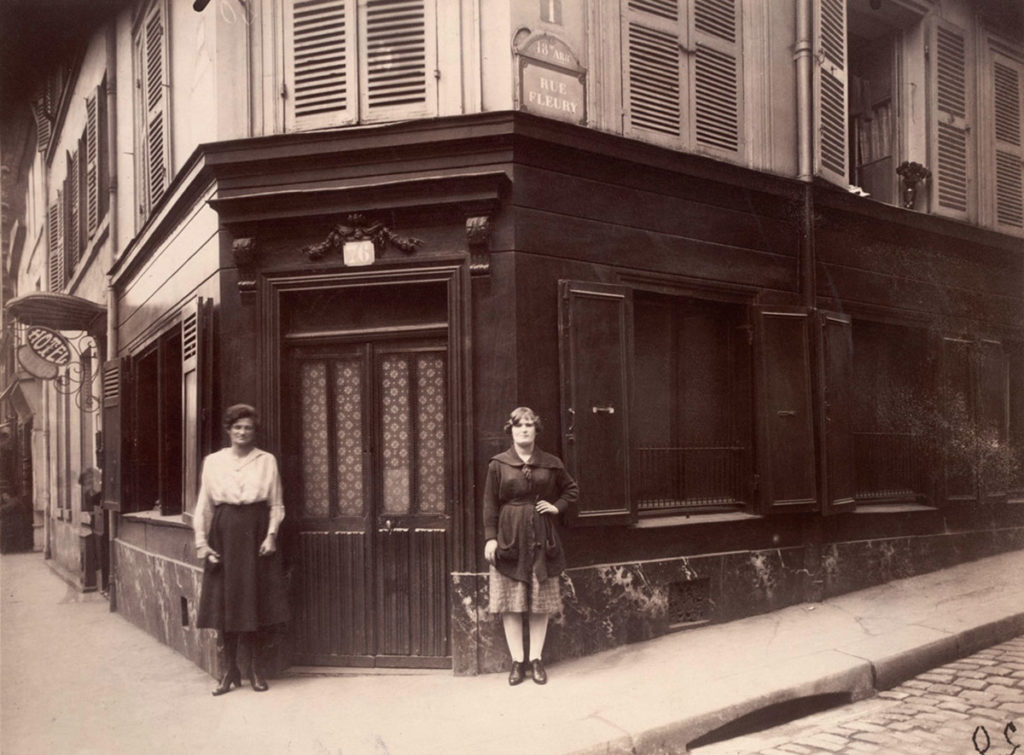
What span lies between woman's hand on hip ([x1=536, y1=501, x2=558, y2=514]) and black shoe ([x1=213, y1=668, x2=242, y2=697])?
241 cm

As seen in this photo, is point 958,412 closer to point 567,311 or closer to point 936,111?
point 936,111

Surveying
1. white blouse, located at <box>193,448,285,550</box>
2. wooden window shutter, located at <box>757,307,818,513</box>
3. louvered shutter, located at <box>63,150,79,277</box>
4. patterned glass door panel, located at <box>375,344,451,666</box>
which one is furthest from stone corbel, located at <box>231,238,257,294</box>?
louvered shutter, located at <box>63,150,79,277</box>

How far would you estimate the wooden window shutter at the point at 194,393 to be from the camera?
6.59 m

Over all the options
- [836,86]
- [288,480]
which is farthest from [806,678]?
[836,86]

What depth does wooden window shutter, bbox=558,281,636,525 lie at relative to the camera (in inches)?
248

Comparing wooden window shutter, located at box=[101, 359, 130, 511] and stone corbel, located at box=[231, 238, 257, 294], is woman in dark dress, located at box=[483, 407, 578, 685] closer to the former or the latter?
stone corbel, located at box=[231, 238, 257, 294]

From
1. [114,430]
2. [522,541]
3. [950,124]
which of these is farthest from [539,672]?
[950,124]

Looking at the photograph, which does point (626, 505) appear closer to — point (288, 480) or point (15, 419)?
point (288, 480)

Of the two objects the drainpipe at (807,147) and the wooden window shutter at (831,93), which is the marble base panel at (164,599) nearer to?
the drainpipe at (807,147)

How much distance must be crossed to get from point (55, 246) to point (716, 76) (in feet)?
37.1

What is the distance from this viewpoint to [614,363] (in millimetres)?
6531

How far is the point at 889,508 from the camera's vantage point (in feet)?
27.7

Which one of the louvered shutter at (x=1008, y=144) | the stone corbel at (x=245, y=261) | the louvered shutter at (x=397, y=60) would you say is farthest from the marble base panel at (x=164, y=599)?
the louvered shutter at (x=1008, y=144)

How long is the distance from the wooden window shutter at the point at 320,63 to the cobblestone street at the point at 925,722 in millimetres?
5128
